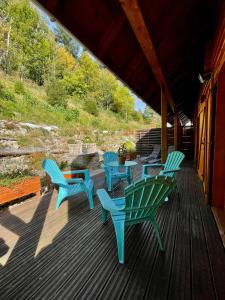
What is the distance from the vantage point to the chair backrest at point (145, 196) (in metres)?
1.44

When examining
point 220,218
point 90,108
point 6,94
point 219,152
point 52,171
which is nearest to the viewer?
point 220,218

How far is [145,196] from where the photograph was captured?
1523mm

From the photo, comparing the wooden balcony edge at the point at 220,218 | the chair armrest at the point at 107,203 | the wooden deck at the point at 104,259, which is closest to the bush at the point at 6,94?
the wooden deck at the point at 104,259

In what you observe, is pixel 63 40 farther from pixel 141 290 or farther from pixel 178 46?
pixel 141 290

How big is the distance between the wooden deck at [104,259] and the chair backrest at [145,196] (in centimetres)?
37

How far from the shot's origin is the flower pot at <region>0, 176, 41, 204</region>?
2641 millimetres

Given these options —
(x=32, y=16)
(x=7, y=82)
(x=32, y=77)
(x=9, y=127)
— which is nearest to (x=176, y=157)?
(x=9, y=127)

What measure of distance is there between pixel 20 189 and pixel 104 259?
2040 millimetres

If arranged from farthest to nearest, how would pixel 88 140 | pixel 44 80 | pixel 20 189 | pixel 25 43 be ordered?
pixel 44 80
pixel 25 43
pixel 88 140
pixel 20 189

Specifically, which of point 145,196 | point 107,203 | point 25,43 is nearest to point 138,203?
point 145,196

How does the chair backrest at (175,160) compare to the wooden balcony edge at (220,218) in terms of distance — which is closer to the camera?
the wooden balcony edge at (220,218)

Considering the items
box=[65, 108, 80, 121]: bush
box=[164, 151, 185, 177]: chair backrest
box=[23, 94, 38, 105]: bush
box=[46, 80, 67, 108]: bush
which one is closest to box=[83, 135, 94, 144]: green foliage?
box=[65, 108, 80, 121]: bush

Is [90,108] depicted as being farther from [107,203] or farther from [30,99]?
[107,203]

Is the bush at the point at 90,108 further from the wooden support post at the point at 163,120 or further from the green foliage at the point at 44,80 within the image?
the wooden support post at the point at 163,120
